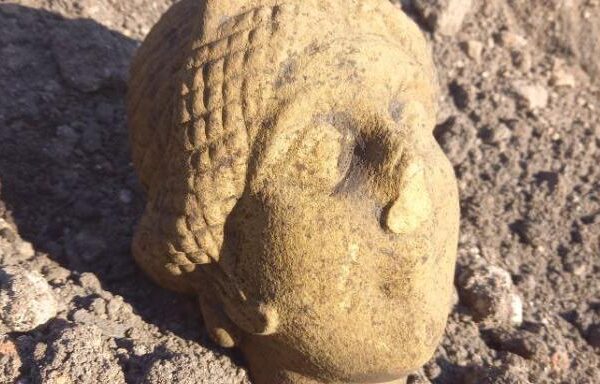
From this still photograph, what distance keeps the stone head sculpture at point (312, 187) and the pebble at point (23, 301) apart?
1.27 feet

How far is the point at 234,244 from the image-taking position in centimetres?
193

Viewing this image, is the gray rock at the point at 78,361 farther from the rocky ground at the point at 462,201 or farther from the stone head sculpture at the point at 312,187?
the stone head sculpture at the point at 312,187

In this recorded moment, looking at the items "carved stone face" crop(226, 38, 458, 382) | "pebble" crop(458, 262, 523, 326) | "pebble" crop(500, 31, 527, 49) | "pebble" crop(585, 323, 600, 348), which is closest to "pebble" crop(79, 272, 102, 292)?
"carved stone face" crop(226, 38, 458, 382)

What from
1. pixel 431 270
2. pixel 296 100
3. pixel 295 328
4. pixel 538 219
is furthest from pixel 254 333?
pixel 538 219

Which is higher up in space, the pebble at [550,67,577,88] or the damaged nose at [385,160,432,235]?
the pebble at [550,67,577,88]

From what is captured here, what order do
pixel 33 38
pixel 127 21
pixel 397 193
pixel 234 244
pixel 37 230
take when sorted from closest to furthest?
pixel 397 193, pixel 234 244, pixel 37 230, pixel 33 38, pixel 127 21

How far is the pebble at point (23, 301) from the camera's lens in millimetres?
1962

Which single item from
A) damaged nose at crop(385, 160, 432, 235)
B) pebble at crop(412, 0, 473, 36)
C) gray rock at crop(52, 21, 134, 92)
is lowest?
gray rock at crop(52, 21, 134, 92)

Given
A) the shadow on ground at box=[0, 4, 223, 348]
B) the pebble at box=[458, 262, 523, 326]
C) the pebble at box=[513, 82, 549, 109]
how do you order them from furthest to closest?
the pebble at box=[513, 82, 549, 109] < the pebble at box=[458, 262, 523, 326] < the shadow on ground at box=[0, 4, 223, 348]

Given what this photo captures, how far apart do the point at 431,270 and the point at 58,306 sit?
1.06 meters

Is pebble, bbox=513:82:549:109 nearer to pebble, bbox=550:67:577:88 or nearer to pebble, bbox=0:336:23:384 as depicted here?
pebble, bbox=550:67:577:88

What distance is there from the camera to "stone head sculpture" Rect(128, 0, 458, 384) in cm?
182

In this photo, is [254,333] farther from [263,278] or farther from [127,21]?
[127,21]

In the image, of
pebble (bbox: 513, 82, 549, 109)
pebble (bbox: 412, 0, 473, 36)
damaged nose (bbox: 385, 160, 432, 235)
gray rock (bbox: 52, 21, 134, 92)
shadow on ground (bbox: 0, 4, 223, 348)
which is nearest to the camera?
damaged nose (bbox: 385, 160, 432, 235)
